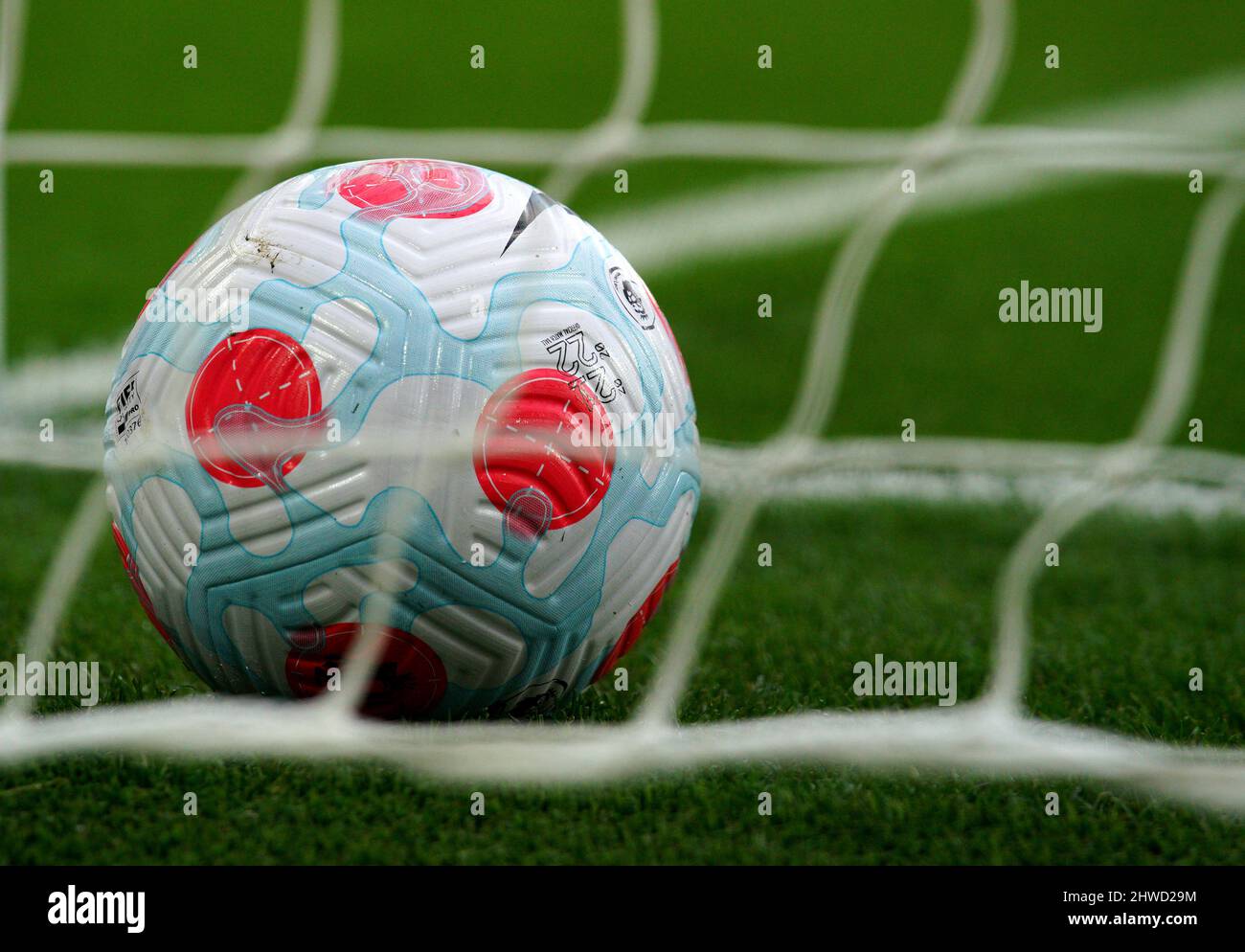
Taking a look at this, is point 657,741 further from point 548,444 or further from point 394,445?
point 394,445

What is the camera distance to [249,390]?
6.51 feet

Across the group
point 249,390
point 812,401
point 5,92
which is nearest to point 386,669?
point 249,390

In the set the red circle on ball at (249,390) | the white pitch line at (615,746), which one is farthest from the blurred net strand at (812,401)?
the red circle on ball at (249,390)

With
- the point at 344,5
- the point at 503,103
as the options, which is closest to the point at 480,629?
the point at 503,103

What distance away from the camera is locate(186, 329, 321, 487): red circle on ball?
196cm

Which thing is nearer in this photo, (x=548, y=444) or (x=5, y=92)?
(x=548, y=444)

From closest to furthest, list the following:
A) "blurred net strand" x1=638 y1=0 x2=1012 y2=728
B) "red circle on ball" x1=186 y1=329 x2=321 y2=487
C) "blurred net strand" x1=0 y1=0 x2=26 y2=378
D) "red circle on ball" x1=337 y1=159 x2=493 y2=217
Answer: "red circle on ball" x1=186 y1=329 x2=321 y2=487 < "red circle on ball" x1=337 y1=159 x2=493 y2=217 < "blurred net strand" x1=638 y1=0 x2=1012 y2=728 < "blurred net strand" x1=0 y1=0 x2=26 y2=378

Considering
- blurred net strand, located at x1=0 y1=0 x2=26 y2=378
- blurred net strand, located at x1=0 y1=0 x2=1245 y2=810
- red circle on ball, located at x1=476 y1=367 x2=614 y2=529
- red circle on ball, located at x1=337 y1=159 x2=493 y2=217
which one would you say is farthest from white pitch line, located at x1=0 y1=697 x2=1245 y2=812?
blurred net strand, located at x1=0 y1=0 x2=26 y2=378

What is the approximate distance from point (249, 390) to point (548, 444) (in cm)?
41

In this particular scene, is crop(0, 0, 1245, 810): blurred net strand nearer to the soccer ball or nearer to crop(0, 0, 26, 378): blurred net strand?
the soccer ball

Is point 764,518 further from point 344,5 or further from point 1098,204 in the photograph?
point 344,5

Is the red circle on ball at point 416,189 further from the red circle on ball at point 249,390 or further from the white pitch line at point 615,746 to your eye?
the white pitch line at point 615,746

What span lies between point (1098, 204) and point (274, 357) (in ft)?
18.4

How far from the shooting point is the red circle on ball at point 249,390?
1.96 metres
